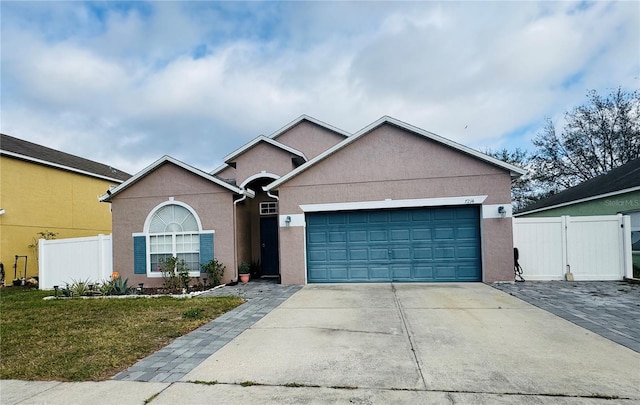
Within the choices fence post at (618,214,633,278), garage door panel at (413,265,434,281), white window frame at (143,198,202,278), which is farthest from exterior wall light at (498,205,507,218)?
white window frame at (143,198,202,278)

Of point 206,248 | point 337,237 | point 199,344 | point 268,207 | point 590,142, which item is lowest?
point 199,344

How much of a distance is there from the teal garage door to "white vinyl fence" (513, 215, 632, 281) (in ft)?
5.40

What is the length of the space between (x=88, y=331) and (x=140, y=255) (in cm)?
591

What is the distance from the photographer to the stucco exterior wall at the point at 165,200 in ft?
36.8

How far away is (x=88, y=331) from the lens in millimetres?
6109

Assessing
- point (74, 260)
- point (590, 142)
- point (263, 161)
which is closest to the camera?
point (74, 260)

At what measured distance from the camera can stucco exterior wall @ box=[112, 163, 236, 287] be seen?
11.2 metres

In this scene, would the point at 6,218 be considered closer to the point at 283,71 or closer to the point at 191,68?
the point at 191,68

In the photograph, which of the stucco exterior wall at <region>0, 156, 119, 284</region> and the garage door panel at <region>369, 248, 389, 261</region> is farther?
the stucco exterior wall at <region>0, 156, 119, 284</region>

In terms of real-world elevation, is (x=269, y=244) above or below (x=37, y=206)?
below

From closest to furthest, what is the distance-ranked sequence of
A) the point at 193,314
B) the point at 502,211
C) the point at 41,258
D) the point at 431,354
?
the point at 431,354 → the point at 193,314 → the point at 502,211 → the point at 41,258

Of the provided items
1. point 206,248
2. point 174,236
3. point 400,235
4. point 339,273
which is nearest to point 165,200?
point 174,236

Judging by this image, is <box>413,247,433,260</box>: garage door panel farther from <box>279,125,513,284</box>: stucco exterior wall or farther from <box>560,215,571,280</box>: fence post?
<box>560,215,571,280</box>: fence post

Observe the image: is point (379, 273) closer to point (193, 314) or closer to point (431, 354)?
point (193, 314)
